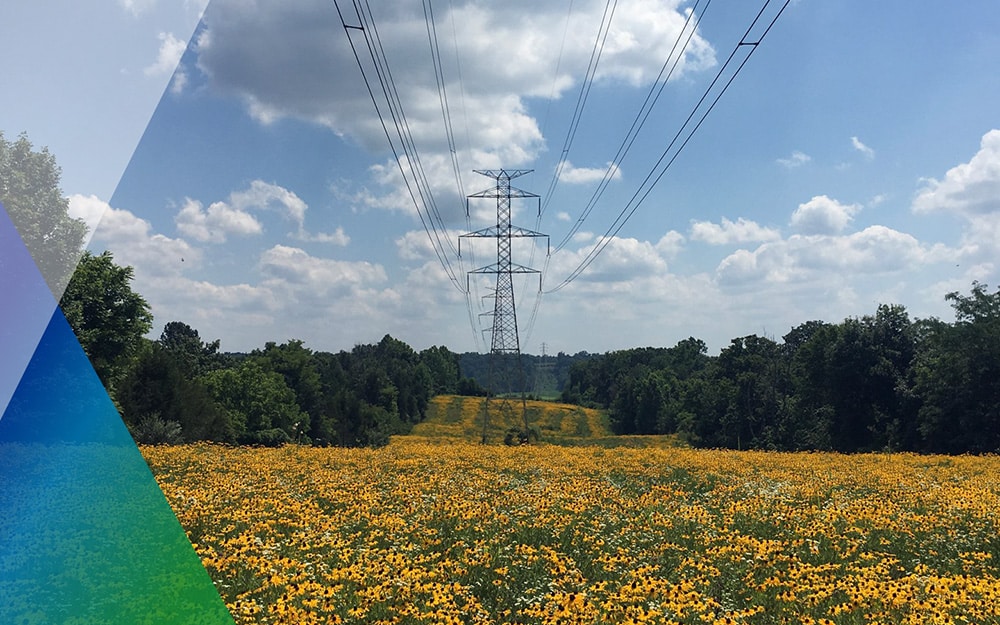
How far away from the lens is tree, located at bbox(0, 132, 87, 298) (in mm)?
36094

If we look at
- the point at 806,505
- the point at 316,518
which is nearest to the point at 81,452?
the point at 316,518

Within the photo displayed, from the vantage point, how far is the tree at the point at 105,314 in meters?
36.2

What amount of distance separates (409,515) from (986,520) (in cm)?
1056

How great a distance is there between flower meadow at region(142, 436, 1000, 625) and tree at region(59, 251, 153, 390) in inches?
779

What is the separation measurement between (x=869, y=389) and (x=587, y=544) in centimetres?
5812

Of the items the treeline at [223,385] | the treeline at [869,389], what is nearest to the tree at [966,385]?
the treeline at [869,389]

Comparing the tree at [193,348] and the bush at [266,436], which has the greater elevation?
the tree at [193,348]

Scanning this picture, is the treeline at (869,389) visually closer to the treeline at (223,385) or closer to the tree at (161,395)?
the treeline at (223,385)

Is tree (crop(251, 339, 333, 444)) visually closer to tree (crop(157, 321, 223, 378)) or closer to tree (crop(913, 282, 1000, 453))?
tree (crop(157, 321, 223, 378))

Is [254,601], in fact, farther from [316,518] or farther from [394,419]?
[394,419]

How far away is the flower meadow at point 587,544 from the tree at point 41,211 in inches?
881

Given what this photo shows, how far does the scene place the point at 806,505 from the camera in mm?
14523
